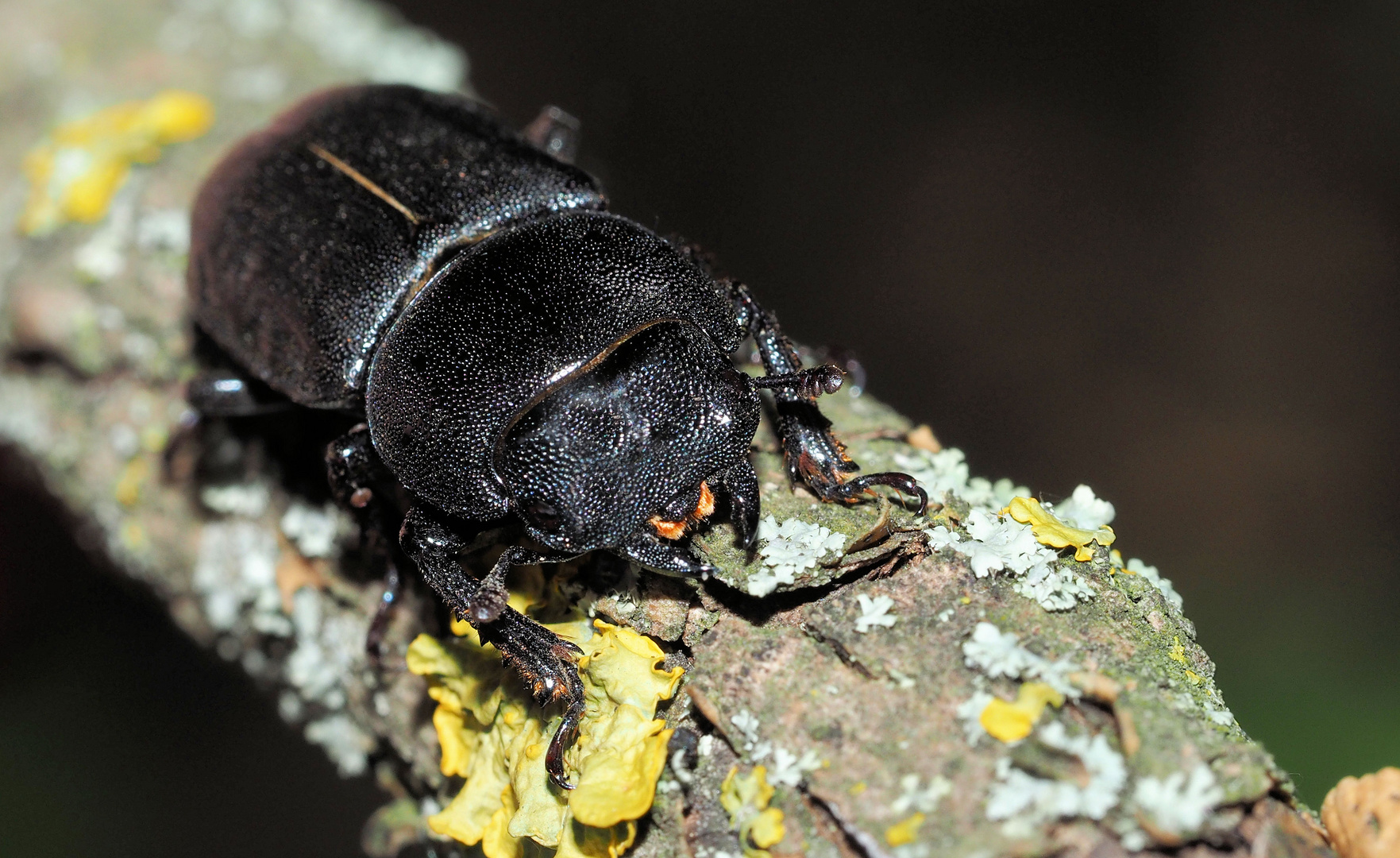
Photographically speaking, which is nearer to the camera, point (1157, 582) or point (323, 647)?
point (1157, 582)

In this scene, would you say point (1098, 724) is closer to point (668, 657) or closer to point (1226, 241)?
point (668, 657)

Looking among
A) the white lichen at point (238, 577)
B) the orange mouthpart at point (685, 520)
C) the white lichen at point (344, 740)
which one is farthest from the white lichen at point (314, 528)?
the orange mouthpart at point (685, 520)

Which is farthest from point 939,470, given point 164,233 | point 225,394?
point 164,233

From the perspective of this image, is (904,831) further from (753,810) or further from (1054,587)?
(1054,587)

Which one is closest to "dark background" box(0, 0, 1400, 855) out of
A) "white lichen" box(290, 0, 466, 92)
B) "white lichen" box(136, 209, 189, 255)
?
"white lichen" box(290, 0, 466, 92)

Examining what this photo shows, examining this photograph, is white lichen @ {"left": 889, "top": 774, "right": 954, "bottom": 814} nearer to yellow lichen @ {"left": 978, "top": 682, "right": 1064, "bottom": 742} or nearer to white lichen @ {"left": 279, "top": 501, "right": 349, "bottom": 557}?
yellow lichen @ {"left": 978, "top": 682, "right": 1064, "bottom": 742}
